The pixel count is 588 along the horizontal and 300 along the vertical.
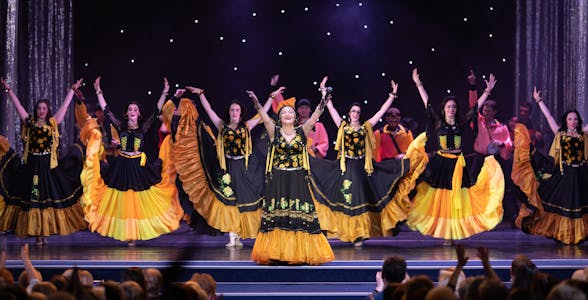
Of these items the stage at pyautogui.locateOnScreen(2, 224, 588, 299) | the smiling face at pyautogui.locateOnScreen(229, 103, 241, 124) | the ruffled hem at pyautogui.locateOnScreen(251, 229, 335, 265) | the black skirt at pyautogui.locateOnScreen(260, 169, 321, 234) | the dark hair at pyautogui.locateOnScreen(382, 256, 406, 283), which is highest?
the smiling face at pyautogui.locateOnScreen(229, 103, 241, 124)

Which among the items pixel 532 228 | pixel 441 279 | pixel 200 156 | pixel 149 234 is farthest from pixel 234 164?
pixel 441 279

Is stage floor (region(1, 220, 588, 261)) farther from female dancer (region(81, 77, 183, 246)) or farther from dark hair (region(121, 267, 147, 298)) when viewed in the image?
dark hair (region(121, 267, 147, 298))

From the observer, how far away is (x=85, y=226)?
9.84 metres

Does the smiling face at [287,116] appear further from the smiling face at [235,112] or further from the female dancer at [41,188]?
the female dancer at [41,188]

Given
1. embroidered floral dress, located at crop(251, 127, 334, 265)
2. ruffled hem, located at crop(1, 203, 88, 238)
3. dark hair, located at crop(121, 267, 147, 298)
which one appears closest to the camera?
dark hair, located at crop(121, 267, 147, 298)

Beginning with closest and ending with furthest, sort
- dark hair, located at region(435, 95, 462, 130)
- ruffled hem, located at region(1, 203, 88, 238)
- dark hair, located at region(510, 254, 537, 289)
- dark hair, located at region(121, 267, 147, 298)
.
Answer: dark hair, located at region(121, 267, 147, 298)
dark hair, located at region(510, 254, 537, 289)
dark hair, located at region(435, 95, 462, 130)
ruffled hem, located at region(1, 203, 88, 238)

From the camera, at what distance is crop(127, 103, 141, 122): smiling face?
9.51 meters

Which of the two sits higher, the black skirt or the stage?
the black skirt

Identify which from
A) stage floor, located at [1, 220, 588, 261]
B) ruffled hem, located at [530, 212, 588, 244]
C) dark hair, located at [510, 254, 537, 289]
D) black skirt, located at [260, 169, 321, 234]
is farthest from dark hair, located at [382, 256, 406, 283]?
ruffled hem, located at [530, 212, 588, 244]

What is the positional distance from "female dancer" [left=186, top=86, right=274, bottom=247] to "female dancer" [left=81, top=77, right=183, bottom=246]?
1.63 feet

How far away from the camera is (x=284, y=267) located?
791 centimetres

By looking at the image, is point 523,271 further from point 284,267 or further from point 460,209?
point 460,209

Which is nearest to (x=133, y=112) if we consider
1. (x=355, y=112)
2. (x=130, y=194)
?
(x=130, y=194)

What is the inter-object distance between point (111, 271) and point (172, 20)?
5.00 meters
